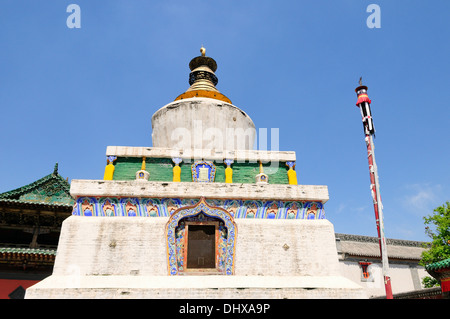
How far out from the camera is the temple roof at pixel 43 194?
515 inches

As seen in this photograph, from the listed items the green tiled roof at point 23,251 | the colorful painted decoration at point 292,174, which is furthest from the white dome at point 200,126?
the green tiled roof at point 23,251

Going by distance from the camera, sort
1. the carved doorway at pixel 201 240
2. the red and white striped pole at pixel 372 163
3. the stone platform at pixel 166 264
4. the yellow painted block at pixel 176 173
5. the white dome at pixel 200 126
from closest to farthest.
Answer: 1. the stone platform at pixel 166 264
2. the carved doorway at pixel 201 240
3. the red and white striped pole at pixel 372 163
4. the yellow painted block at pixel 176 173
5. the white dome at pixel 200 126

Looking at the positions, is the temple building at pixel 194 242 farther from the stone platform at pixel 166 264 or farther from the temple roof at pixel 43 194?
the temple roof at pixel 43 194

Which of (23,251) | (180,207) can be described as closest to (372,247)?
(180,207)

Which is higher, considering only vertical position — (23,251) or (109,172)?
(109,172)

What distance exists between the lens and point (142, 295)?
707cm

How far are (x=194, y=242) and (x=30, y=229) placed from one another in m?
8.86

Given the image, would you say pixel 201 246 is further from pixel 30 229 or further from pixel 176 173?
pixel 30 229

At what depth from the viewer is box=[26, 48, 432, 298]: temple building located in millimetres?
7312

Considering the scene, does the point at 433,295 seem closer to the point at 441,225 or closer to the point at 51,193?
the point at 441,225

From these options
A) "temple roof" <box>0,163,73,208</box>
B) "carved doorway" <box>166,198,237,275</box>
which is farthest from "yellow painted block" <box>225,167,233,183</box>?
"temple roof" <box>0,163,73,208</box>

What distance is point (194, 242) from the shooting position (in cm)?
826

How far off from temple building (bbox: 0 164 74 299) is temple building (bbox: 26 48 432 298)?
515cm
